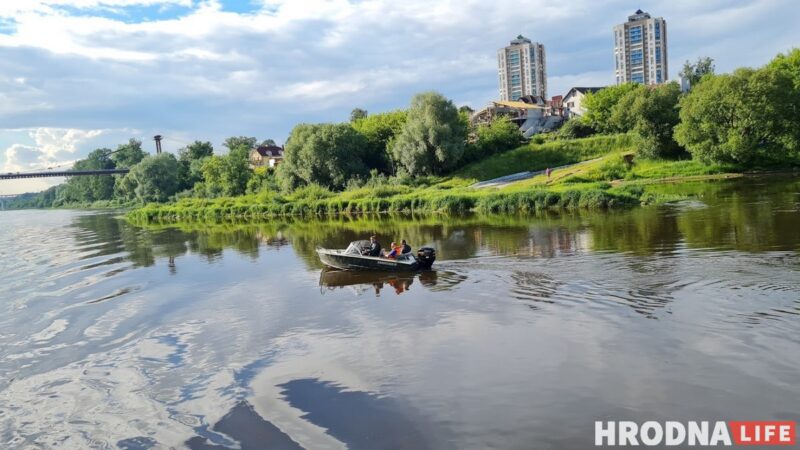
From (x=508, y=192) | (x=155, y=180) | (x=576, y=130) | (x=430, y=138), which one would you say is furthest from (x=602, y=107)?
(x=155, y=180)

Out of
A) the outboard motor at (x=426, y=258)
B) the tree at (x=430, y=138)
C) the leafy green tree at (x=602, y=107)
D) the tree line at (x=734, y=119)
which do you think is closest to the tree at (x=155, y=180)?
the tree at (x=430, y=138)

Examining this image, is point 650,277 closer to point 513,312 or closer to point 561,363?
point 513,312

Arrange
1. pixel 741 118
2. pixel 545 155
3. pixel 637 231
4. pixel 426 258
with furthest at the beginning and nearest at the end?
pixel 545 155, pixel 741 118, pixel 637 231, pixel 426 258

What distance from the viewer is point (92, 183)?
6521 inches

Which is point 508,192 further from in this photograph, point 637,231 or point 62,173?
point 62,173

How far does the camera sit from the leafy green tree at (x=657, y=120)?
56.8 metres

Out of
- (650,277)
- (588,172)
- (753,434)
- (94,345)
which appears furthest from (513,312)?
(588,172)

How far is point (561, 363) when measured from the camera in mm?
12250

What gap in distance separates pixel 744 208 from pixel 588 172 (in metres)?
22.0

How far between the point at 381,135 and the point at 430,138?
51.7 ft

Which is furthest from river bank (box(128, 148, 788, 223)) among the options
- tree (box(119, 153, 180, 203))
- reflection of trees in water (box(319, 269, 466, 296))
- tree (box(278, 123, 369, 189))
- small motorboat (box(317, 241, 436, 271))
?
tree (box(119, 153, 180, 203))

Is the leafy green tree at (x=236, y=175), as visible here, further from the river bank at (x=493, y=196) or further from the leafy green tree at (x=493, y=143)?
the leafy green tree at (x=493, y=143)

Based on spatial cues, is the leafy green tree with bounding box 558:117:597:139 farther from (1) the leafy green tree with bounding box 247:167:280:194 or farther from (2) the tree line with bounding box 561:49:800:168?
(1) the leafy green tree with bounding box 247:167:280:194

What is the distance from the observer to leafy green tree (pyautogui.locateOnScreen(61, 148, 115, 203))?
527 feet
